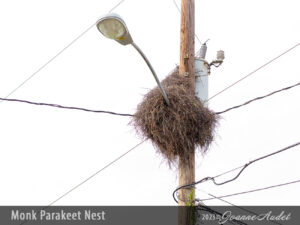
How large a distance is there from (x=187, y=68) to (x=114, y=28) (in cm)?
153

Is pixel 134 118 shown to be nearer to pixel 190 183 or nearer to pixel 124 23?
pixel 190 183

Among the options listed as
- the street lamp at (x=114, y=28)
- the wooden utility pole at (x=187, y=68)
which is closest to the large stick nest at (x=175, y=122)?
the wooden utility pole at (x=187, y=68)

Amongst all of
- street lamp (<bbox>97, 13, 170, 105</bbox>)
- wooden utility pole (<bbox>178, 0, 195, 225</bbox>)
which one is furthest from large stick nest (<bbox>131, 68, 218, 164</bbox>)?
street lamp (<bbox>97, 13, 170, 105</bbox>)

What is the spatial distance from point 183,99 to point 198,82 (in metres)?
0.61

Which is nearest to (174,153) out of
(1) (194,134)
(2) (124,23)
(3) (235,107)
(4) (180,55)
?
(1) (194,134)

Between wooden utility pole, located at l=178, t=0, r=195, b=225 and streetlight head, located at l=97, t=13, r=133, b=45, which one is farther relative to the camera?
wooden utility pole, located at l=178, t=0, r=195, b=225

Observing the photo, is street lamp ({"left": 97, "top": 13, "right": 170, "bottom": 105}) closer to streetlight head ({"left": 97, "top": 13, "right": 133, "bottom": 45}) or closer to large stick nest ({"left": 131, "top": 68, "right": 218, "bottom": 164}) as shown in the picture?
streetlight head ({"left": 97, "top": 13, "right": 133, "bottom": 45})

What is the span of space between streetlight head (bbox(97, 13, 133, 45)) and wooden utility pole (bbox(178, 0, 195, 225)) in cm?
134

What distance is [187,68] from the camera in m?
4.71

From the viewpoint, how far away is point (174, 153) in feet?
14.1

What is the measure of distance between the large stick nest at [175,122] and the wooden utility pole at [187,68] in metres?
0.11

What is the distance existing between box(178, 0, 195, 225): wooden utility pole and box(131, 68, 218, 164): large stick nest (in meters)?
0.11

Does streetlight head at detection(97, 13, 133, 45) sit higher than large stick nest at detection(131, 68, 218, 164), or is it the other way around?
streetlight head at detection(97, 13, 133, 45)

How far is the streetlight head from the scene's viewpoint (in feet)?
11.0
